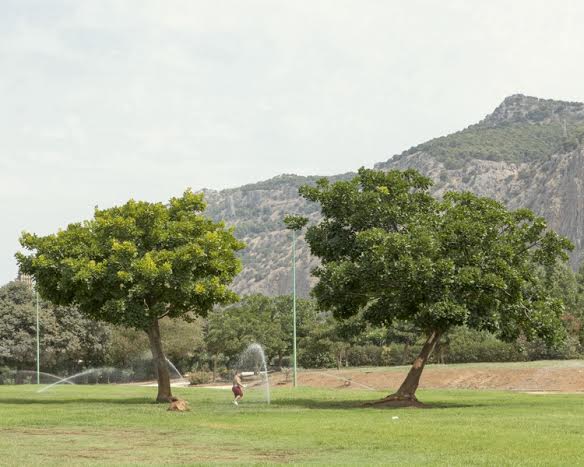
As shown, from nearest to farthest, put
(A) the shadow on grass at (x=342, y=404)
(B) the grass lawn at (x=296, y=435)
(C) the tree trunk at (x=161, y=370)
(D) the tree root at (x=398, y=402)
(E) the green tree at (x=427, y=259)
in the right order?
(B) the grass lawn at (x=296, y=435) → (E) the green tree at (x=427, y=259) → (A) the shadow on grass at (x=342, y=404) → (D) the tree root at (x=398, y=402) → (C) the tree trunk at (x=161, y=370)

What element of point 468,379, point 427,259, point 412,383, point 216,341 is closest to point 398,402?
point 412,383

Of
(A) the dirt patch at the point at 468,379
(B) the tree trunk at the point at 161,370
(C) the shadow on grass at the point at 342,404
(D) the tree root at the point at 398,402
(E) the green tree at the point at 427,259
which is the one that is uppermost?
(E) the green tree at the point at 427,259

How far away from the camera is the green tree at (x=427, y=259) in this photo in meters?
33.7

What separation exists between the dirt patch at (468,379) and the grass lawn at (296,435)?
66.1 ft

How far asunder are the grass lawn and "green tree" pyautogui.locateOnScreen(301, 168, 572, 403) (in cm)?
377

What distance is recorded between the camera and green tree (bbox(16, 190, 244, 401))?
125ft

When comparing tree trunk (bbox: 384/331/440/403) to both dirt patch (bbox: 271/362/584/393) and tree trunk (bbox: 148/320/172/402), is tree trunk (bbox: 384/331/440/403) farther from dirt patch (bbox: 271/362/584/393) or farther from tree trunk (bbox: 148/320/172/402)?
dirt patch (bbox: 271/362/584/393)

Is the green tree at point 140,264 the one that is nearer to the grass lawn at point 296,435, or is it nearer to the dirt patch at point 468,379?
the grass lawn at point 296,435

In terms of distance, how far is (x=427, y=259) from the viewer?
108 feet

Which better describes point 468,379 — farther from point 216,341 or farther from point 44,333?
point 44,333

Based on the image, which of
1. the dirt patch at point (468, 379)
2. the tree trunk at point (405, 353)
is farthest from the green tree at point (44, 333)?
the tree trunk at point (405, 353)

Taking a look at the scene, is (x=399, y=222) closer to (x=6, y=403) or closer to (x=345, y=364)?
(x=6, y=403)

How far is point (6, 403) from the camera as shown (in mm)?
42031

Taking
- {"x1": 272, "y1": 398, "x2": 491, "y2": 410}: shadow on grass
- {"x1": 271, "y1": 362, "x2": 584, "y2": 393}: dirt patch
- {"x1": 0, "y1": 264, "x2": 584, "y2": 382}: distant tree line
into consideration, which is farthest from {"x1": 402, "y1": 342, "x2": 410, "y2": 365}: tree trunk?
{"x1": 272, "y1": 398, "x2": 491, "y2": 410}: shadow on grass
